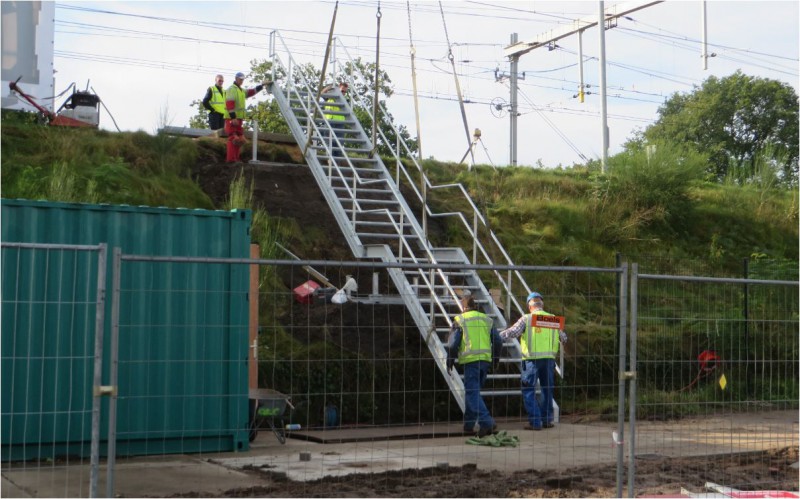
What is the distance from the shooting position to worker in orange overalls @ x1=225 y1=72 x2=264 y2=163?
18.4 metres

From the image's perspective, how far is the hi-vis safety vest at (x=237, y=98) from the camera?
18.8 meters

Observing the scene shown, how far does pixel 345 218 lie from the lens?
15320mm

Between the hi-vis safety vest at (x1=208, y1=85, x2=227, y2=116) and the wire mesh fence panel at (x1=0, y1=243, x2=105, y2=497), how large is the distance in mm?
10208

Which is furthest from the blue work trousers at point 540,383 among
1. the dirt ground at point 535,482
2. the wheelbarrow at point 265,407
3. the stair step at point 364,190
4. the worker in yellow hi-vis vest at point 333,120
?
the worker in yellow hi-vis vest at point 333,120

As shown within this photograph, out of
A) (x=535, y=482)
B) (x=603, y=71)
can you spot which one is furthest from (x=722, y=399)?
(x=603, y=71)

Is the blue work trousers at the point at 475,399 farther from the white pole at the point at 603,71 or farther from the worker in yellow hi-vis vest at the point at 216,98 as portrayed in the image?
the white pole at the point at 603,71

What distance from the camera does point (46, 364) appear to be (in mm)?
9188

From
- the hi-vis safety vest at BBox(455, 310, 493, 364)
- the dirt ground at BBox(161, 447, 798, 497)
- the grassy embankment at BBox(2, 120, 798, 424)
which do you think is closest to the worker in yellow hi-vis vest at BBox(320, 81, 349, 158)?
the grassy embankment at BBox(2, 120, 798, 424)

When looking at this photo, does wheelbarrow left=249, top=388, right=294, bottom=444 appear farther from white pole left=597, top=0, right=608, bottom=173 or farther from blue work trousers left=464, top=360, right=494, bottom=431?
white pole left=597, top=0, right=608, bottom=173

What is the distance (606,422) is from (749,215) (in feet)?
42.3

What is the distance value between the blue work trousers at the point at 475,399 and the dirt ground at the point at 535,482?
1.83 meters

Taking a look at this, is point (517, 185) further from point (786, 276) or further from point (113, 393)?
point (113, 393)

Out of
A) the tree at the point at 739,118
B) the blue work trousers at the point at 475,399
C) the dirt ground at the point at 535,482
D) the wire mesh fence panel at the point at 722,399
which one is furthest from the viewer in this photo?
the tree at the point at 739,118

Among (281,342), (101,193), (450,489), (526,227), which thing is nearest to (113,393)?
(450,489)
